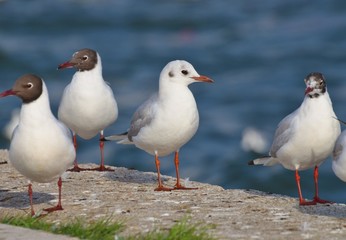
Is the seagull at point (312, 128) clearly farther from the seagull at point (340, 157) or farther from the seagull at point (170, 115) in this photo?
the seagull at point (170, 115)

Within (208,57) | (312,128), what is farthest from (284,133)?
(208,57)

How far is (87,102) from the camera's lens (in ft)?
51.9

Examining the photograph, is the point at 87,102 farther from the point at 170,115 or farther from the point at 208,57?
the point at 208,57

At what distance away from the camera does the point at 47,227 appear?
12.4 metres

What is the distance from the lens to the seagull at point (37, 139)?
42.6ft

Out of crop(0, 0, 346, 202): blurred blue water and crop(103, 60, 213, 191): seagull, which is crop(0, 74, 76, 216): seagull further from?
crop(0, 0, 346, 202): blurred blue water

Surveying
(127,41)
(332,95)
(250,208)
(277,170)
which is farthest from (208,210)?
(127,41)

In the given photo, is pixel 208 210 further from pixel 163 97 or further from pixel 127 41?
pixel 127 41

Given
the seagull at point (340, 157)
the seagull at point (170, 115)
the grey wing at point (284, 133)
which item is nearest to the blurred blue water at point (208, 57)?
the seagull at point (170, 115)

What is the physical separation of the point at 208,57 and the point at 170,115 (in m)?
33.3

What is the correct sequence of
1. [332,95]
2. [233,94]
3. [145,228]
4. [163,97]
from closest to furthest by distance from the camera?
[145,228] < [163,97] < [332,95] < [233,94]

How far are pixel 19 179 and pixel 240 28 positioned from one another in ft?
126

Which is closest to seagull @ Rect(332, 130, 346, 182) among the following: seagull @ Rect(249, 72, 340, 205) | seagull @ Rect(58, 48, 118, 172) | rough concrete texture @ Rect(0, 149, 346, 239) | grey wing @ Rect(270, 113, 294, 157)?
seagull @ Rect(249, 72, 340, 205)

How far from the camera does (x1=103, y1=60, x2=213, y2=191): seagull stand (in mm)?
14648
